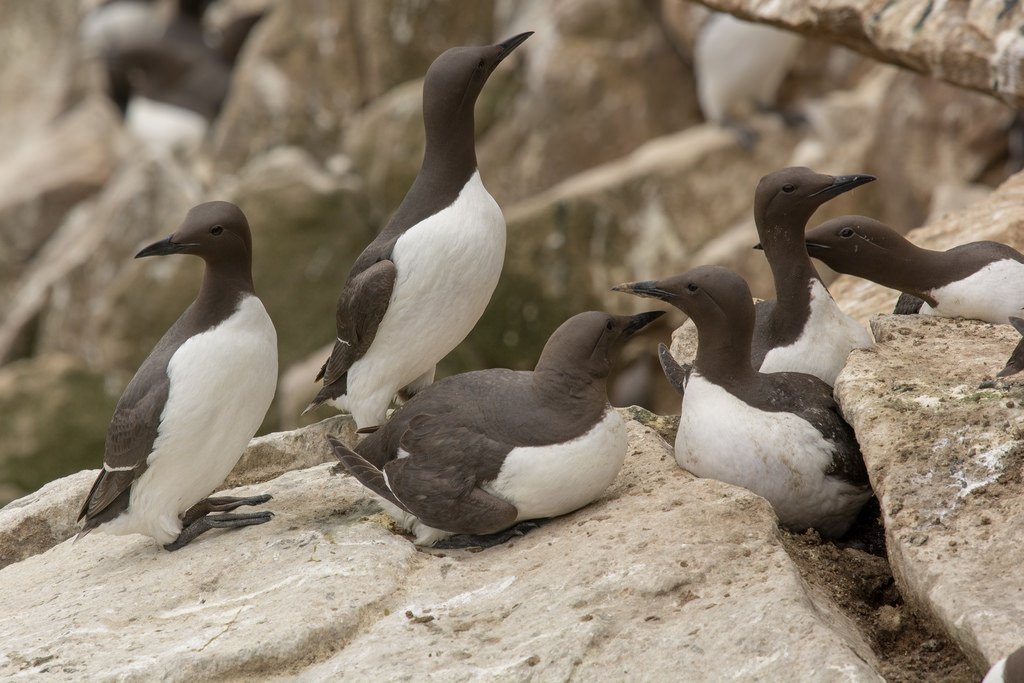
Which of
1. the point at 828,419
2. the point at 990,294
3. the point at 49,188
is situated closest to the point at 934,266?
the point at 990,294

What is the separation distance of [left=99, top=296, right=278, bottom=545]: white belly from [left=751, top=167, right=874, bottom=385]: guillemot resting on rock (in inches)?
84.4

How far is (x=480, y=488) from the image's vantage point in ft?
13.9

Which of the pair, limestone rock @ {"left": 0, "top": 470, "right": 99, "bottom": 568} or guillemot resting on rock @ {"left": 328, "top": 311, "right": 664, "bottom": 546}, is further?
limestone rock @ {"left": 0, "top": 470, "right": 99, "bottom": 568}

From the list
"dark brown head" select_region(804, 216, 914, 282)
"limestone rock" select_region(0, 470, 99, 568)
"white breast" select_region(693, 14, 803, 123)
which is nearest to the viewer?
"dark brown head" select_region(804, 216, 914, 282)

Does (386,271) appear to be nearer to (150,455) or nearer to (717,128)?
(150,455)

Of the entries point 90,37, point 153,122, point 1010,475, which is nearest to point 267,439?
point 1010,475

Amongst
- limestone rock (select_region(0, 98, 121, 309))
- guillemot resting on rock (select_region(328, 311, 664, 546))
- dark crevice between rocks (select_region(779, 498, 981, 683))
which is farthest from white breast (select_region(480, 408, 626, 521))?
limestone rock (select_region(0, 98, 121, 309))

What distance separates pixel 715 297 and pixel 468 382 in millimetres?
1005

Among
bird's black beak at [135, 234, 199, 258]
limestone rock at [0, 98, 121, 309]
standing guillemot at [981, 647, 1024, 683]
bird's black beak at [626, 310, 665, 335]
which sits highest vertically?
bird's black beak at [135, 234, 199, 258]

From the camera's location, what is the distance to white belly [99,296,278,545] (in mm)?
4398

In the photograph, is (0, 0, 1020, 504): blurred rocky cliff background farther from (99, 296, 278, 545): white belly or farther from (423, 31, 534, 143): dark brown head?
(99, 296, 278, 545): white belly

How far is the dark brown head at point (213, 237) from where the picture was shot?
4.39m

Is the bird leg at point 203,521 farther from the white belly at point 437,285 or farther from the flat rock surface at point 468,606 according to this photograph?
the white belly at point 437,285

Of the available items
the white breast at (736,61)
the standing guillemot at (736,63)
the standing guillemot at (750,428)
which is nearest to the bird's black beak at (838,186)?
the standing guillemot at (750,428)
